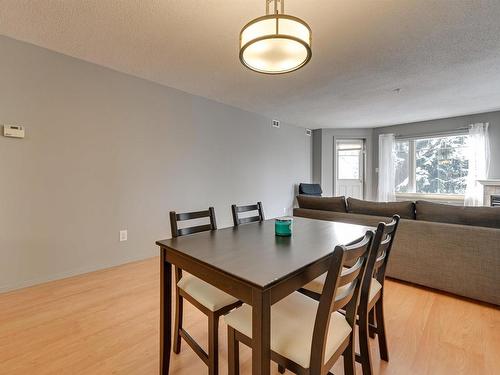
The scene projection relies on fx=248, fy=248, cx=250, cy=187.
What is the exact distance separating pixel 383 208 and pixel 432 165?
3893 millimetres

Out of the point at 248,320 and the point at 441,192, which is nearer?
the point at 248,320

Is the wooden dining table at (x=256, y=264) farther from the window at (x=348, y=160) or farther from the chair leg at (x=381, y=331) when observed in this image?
the window at (x=348, y=160)

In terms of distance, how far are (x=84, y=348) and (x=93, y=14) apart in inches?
93.6

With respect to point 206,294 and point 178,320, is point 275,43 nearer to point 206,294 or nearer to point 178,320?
point 206,294

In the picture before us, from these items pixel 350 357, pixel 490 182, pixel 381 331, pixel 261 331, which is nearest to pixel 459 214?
pixel 381 331

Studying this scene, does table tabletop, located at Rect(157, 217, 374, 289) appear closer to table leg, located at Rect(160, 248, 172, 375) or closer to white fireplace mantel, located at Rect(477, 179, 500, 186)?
table leg, located at Rect(160, 248, 172, 375)

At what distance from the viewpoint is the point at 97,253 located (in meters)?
2.79

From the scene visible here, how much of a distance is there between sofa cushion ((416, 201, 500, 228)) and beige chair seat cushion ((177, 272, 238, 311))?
2.09 meters

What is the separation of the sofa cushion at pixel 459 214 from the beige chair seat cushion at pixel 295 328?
70.5 inches

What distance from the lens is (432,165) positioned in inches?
213

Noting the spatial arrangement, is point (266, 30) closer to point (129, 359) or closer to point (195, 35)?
point (195, 35)

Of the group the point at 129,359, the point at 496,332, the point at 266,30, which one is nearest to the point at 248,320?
the point at 129,359

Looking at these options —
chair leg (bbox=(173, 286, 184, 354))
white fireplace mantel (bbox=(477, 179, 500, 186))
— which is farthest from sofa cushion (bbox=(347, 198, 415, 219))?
white fireplace mantel (bbox=(477, 179, 500, 186))

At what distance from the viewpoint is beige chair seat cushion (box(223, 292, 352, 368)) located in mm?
929
